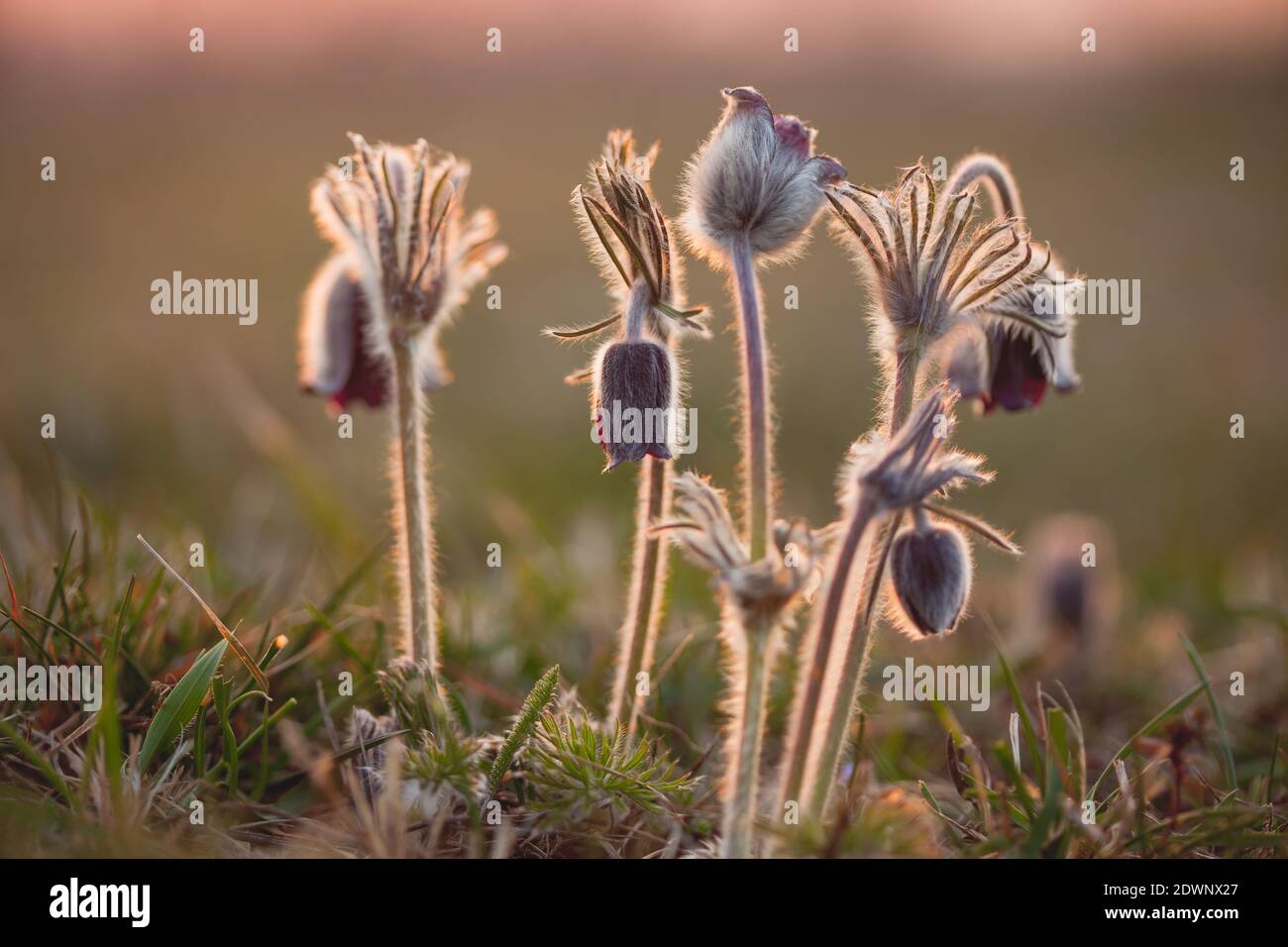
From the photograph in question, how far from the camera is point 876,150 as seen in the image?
13.3 m

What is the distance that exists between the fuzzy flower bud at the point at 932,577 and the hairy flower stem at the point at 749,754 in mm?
323

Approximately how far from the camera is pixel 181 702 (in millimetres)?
2504

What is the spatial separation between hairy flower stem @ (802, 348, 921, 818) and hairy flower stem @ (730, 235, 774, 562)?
297 mm

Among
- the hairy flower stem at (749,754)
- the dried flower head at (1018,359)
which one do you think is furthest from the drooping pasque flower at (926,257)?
the hairy flower stem at (749,754)

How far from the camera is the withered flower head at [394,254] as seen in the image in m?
2.69

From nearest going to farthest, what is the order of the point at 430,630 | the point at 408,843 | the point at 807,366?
the point at 408,843
the point at 430,630
the point at 807,366

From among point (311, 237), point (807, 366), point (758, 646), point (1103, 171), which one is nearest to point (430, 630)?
point (758, 646)

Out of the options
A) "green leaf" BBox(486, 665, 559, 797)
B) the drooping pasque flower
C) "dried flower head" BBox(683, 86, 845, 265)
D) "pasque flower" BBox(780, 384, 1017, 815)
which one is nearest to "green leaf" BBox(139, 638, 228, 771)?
"green leaf" BBox(486, 665, 559, 797)

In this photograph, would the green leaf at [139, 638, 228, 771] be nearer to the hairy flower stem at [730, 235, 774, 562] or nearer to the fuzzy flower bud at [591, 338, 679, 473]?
the fuzzy flower bud at [591, 338, 679, 473]

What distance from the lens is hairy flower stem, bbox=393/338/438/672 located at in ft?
8.86

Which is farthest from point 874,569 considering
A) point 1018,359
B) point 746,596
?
point 1018,359

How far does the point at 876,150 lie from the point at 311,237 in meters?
6.34

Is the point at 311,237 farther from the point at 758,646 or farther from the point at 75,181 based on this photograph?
the point at 758,646
